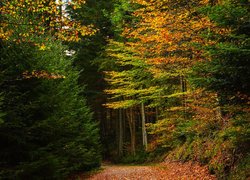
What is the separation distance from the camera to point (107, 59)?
24.4 meters

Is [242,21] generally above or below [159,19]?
below

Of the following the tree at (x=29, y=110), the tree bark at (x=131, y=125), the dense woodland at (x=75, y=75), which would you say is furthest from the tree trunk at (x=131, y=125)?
the tree at (x=29, y=110)

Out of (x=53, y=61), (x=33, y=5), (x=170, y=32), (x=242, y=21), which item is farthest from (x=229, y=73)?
(x=53, y=61)

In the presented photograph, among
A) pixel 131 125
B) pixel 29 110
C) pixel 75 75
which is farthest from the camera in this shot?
pixel 131 125

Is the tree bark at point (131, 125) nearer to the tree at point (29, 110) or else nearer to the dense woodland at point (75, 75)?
the dense woodland at point (75, 75)

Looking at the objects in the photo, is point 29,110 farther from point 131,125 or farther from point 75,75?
point 131,125

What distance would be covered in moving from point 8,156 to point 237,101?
761cm

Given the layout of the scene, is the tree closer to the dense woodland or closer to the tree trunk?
the dense woodland

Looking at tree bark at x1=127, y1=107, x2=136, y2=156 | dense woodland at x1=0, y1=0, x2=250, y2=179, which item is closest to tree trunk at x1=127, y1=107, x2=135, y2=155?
tree bark at x1=127, y1=107, x2=136, y2=156

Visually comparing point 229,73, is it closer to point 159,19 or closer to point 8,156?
point 159,19

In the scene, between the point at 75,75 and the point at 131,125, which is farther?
the point at 131,125

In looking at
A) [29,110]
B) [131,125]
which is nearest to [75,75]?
[29,110]

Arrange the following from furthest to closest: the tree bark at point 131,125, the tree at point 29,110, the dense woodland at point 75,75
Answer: the tree bark at point 131,125 → the tree at point 29,110 → the dense woodland at point 75,75

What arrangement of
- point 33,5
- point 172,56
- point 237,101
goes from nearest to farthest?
point 237,101 < point 33,5 < point 172,56
